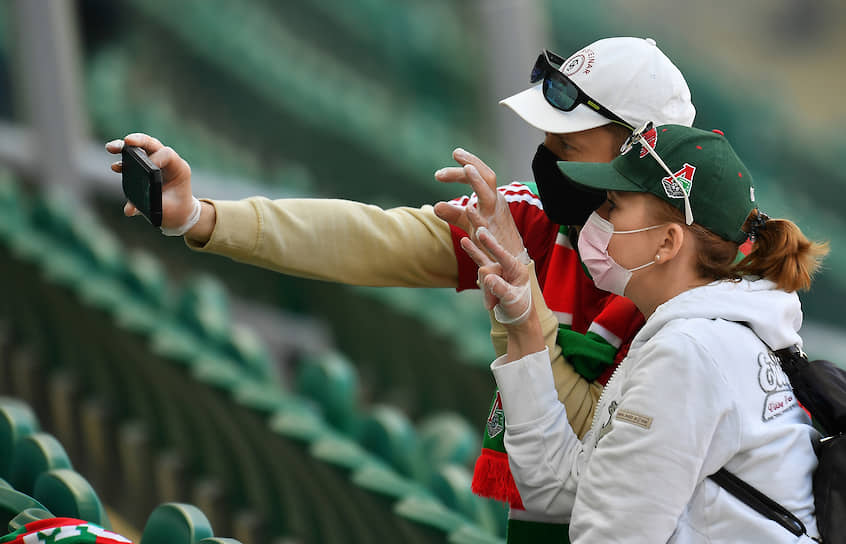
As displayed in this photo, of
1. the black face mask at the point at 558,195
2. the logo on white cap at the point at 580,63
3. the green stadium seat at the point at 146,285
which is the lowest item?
the green stadium seat at the point at 146,285

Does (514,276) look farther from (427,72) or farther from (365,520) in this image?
(427,72)

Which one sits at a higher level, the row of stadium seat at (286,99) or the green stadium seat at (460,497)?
the row of stadium seat at (286,99)

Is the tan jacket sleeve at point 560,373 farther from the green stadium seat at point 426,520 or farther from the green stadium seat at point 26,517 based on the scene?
the green stadium seat at point 26,517

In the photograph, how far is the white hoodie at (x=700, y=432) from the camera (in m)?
1.26

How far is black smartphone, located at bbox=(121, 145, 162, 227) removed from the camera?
4.97 ft

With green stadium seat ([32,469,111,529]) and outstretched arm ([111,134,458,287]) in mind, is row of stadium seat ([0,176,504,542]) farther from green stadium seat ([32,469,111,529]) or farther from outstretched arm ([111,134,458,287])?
green stadium seat ([32,469,111,529])

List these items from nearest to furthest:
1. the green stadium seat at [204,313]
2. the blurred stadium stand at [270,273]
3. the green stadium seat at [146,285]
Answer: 1. the blurred stadium stand at [270,273]
2. the green stadium seat at [204,313]
3. the green stadium seat at [146,285]

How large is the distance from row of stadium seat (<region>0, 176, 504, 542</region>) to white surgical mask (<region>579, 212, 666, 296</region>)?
65cm

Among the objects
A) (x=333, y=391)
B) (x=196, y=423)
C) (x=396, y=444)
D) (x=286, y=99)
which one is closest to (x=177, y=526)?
(x=396, y=444)

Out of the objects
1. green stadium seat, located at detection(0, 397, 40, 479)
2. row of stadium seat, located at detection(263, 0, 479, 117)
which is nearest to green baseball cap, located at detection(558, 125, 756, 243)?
green stadium seat, located at detection(0, 397, 40, 479)

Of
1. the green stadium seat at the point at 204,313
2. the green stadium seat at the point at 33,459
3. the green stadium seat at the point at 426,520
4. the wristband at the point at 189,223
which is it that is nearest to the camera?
the wristband at the point at 189,223

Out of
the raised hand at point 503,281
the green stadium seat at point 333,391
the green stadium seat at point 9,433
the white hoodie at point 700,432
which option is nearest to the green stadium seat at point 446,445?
the green stadium seat at point 333,391

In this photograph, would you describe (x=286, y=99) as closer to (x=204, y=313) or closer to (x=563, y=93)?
(x=204, y=313)

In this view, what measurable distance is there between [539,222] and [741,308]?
45cm
